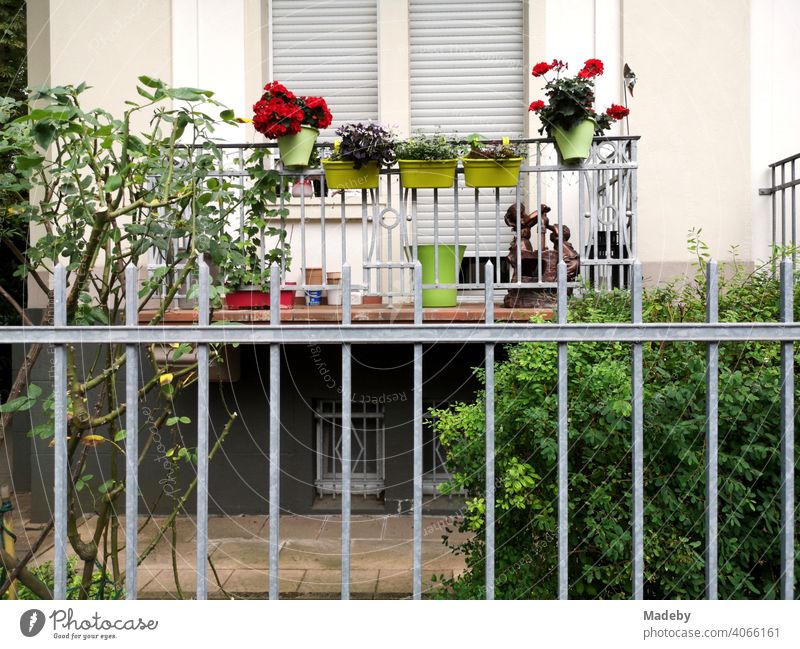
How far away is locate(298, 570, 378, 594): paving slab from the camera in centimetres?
483

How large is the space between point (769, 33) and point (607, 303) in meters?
3.88

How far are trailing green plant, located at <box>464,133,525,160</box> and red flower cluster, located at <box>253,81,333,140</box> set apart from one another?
1.04 meters

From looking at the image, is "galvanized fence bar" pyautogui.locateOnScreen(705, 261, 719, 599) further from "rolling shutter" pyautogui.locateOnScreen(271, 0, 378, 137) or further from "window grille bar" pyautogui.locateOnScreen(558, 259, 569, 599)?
"rolling shutter" pyautogui.locateOnScreen(271, 0, 378, 137)

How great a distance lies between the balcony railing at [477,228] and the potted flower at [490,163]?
0.30 feet

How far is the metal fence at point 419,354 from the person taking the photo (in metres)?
2.52

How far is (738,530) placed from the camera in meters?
3.07

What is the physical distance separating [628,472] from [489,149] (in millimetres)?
3177

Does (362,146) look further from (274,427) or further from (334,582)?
(274,427)

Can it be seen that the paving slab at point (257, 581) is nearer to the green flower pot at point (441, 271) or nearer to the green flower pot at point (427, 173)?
the green flower pot at point (441, 271)

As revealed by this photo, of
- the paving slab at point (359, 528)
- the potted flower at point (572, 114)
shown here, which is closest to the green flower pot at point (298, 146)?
the potted flower at point (572, 114)

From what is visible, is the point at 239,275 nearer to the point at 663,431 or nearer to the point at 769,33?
the point at 663,431

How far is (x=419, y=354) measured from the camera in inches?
100

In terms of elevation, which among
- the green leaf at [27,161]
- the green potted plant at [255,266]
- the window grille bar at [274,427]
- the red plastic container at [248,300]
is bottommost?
the window grille bar at [274,427]

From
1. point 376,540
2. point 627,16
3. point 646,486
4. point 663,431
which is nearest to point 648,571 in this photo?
point 646,486
